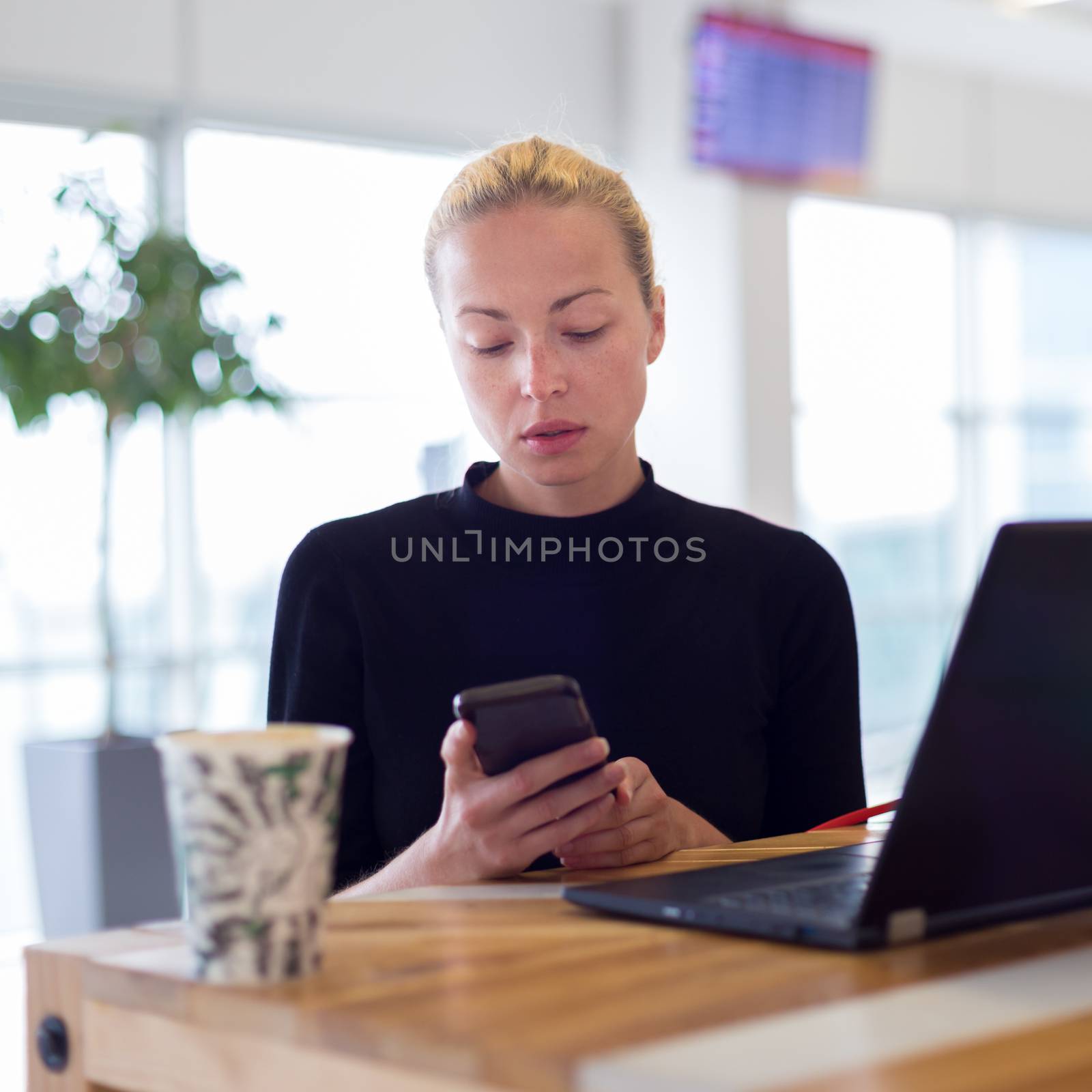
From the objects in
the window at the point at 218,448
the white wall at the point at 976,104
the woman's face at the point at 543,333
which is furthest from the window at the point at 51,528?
the woman's face at the point at 543,333

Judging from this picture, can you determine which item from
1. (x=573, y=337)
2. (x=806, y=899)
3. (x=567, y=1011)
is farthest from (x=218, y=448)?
(x=567, y=1011)

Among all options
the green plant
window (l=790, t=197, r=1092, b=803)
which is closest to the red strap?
the green plant

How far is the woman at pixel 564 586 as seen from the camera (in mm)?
1629

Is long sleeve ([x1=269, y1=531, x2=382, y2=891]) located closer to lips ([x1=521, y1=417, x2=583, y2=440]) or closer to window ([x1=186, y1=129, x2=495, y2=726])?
lips ([x1=521, y1=417, x2=583, y2=440])

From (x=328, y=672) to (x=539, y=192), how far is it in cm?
56

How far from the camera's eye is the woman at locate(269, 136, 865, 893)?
1.63m

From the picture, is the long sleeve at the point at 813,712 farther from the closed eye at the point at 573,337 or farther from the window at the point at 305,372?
the window at the point at 305,372

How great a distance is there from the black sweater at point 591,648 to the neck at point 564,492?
0.02 meters

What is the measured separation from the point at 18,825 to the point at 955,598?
13.7 feet

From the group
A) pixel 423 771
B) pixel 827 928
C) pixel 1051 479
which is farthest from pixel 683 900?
pixel 1051 479

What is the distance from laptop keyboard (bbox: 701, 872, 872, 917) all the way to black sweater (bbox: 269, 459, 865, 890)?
731 mm

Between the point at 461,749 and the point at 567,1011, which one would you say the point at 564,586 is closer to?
the point at 461,749

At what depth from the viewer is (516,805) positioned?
1.14 m

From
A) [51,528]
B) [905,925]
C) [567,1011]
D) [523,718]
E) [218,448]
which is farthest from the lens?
[218,448]
